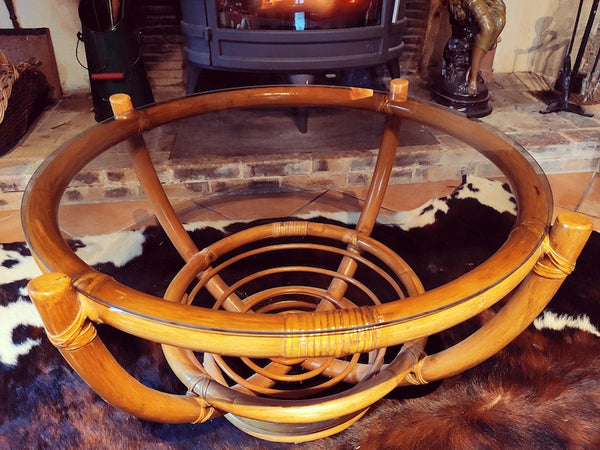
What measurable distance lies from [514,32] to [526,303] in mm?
1496

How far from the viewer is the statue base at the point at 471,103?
5.02 ft

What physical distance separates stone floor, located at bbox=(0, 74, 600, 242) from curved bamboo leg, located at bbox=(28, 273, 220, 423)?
1.90ft

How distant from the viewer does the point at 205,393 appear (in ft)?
2.10

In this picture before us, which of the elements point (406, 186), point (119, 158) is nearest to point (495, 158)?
point (406, 186)

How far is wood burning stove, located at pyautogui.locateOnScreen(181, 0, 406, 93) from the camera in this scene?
1299mm

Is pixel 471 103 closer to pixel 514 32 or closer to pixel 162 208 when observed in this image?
pixel 514 32

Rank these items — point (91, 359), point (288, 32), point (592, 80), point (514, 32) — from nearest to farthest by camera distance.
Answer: point (91, 359) < point (288, 32) < point (592, 80) < point (514, 32)

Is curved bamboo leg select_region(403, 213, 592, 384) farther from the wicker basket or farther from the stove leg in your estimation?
the wicker basket

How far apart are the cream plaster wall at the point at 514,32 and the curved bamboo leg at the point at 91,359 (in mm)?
1387

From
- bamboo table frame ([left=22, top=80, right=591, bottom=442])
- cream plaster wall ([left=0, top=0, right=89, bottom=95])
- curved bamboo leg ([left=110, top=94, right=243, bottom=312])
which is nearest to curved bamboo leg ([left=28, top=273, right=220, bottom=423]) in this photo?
bamboo table frame ([left=22, top=80, right=591, bottom=442])

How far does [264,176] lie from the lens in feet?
4.42

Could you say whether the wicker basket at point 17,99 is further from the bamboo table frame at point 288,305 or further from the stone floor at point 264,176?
the bamboo table frame at point 288,305

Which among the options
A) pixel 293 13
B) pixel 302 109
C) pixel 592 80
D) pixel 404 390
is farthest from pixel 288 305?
pixel 592 80

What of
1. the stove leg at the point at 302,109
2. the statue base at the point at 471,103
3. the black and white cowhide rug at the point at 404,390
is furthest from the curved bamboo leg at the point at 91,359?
the statue base at the point at 471,103
